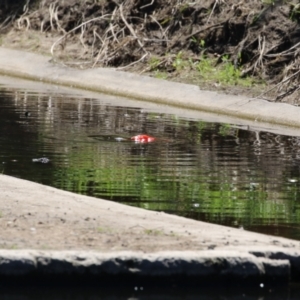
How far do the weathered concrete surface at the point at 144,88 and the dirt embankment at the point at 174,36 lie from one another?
1.50ft

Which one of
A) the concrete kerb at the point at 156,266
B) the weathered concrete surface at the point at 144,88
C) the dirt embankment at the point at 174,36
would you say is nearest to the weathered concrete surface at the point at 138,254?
the concrete kerb at the point at 156,266

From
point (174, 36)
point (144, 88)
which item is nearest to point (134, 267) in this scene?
point (144, 88)

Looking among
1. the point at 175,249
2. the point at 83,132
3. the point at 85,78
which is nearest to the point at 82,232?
the point at 175,249

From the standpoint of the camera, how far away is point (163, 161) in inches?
523

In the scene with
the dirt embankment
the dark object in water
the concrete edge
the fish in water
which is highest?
the dirt embankment

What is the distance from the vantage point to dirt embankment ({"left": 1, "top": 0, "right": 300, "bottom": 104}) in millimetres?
22906

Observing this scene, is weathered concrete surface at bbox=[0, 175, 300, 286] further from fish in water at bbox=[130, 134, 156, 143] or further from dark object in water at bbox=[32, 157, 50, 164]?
fish in water at bbox=[130, 134, 156, 143]

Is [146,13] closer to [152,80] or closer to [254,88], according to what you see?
[152,80]

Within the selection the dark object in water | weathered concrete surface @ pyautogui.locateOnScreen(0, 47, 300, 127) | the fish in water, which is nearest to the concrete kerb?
the dark object in water

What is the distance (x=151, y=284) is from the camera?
24.3ft

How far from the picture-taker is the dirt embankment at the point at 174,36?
75.2 feet

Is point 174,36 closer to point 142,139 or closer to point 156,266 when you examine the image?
point 142,139

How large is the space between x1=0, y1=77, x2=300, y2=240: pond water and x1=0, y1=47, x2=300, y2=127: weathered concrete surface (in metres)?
0.93

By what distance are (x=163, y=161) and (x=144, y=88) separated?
977cm
